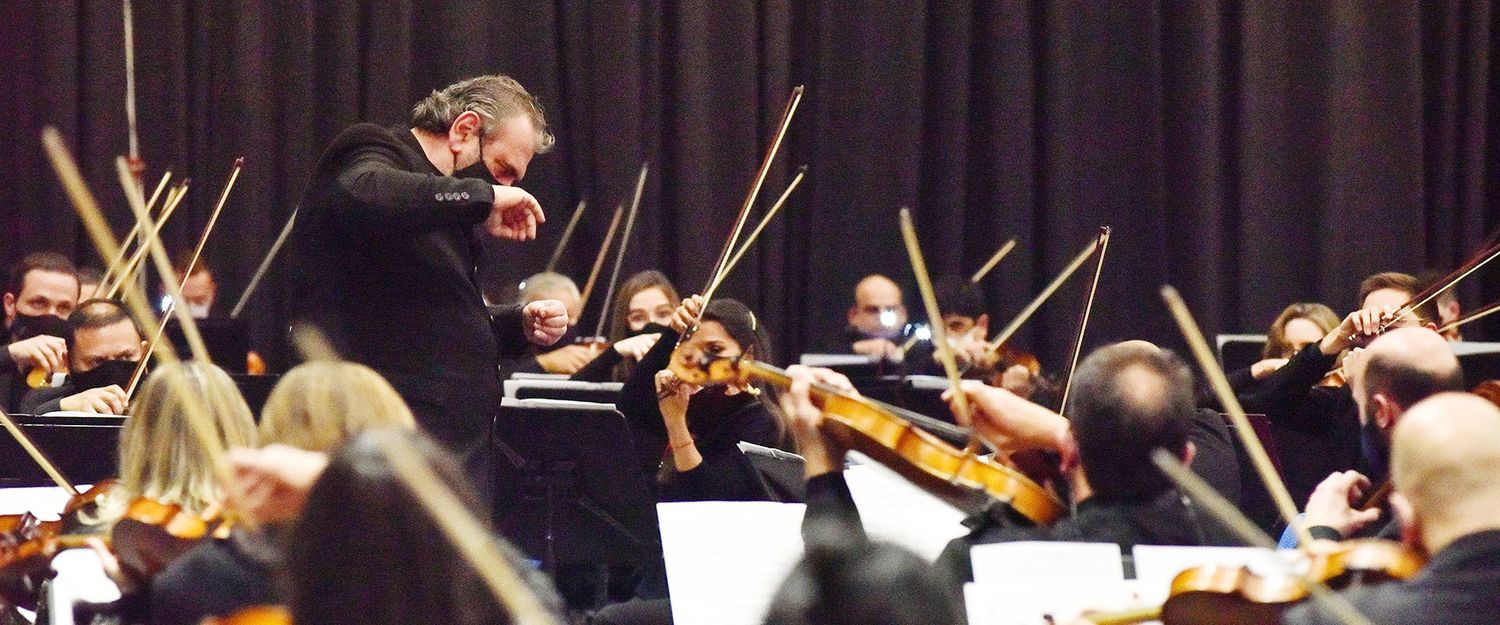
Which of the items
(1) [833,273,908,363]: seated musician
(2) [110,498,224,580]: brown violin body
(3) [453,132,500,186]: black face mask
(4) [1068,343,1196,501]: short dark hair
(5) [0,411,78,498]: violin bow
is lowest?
(1) [833,273,908,363]: seated musician

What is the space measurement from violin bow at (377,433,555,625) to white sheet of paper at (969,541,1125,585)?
845 mm

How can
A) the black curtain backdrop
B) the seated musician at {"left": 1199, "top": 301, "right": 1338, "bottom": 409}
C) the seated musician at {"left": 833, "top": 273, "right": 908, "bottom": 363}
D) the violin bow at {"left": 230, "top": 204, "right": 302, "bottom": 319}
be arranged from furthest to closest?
the black curtain backdrop < the seated musician at {"left": 833, "top": 273, "right": 908, "bottom": 363} < the violin bow at {"left": 230, "top": 204, "right": 302, "bottom": 319} < the seated musician at {"left": 1199, "top": 301, "right": 1338, "bottom": 409}

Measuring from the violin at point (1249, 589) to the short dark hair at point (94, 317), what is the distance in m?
3.39

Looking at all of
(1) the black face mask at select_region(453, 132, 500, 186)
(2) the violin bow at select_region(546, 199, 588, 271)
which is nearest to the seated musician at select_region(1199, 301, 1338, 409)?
(1) the black face mask at select_region(453, 132, 500, 186)

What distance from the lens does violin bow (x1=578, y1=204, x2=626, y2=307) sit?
7.57m

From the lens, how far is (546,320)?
3.69 metres

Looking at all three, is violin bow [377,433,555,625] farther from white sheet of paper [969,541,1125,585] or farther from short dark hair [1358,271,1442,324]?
short dark hair [1358,271,1442,324]

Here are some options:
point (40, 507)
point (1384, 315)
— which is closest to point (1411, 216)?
point (1384, 315)

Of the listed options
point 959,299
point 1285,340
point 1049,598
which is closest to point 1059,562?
point 1049,598

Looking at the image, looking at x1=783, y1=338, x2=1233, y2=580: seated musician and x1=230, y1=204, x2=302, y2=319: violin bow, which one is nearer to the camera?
x1=783, y1=338, x2=1233, y2=580: seated musician

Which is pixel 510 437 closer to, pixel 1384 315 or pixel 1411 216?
pixel 1384 315

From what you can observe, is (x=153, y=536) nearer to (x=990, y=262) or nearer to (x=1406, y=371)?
(x=1406, y=371)

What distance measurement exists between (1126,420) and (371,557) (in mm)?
1112

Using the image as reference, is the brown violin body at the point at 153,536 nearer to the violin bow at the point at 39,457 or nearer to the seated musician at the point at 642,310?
the violin bow at the point at 39,457
